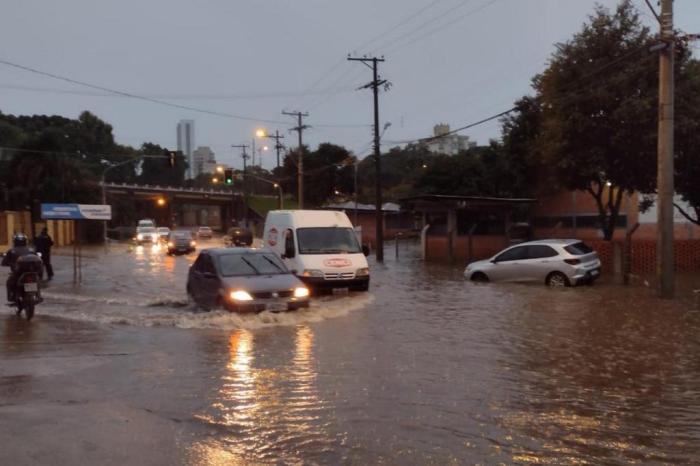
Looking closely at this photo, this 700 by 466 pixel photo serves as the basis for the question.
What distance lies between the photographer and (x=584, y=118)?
23.5 metres

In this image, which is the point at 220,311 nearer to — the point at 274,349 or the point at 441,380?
the point at 274,349

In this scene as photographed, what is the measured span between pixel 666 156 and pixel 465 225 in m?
21.4

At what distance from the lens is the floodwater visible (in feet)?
17.8

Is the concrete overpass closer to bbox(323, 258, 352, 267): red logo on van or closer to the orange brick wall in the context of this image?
the orange brick wall

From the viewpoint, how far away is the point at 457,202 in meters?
32.2

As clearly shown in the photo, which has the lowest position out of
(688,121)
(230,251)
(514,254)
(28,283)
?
(28,283)

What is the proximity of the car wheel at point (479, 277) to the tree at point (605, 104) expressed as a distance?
6.48m

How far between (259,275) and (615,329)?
6.50 metres

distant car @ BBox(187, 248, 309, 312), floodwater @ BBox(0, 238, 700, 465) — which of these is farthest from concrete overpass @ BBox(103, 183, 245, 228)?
floodwater @ BBox(0, 238, 700, 465)

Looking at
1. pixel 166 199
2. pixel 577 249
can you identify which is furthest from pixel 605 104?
pixel 166 199

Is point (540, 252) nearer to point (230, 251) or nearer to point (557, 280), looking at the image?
point (557, 280)

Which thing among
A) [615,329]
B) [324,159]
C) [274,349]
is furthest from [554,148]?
[324,159]

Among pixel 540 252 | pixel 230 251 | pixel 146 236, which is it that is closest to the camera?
pixel 230 251

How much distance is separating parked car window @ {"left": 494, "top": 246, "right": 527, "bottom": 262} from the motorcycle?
12467mm
